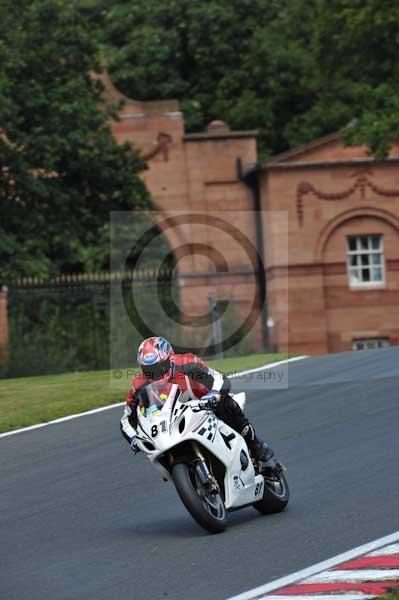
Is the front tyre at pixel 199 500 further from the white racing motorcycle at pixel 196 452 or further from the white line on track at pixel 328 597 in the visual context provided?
the white line on track at pixel 328 597

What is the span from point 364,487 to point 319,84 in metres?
41.0

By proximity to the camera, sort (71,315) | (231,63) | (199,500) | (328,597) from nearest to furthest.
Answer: (328,597) < (199,500) < (71,315) < (231,63)

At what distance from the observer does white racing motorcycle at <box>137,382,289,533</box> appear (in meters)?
10.1

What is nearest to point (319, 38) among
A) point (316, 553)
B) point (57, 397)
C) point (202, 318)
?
point (202, 318)

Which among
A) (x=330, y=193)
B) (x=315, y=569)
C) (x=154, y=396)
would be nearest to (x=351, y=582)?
(x=315, y=569)

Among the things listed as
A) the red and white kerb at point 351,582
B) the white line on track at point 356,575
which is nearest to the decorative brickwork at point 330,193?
the red and white kerb at point 351,582

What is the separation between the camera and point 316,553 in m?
9.23

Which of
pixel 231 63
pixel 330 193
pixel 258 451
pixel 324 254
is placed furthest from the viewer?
pixel 231 63

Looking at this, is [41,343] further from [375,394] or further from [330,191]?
[375,394]

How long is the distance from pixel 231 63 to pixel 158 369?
160 feet

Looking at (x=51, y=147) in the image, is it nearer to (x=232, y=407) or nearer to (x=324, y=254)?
(x=324, y=254)

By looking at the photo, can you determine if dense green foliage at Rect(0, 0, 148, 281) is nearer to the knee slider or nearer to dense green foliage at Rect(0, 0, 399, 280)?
dense green foliage at Rect(0, 0, 399, 280)

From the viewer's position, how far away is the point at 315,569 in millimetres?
8727

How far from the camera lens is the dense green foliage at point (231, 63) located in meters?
54.4
